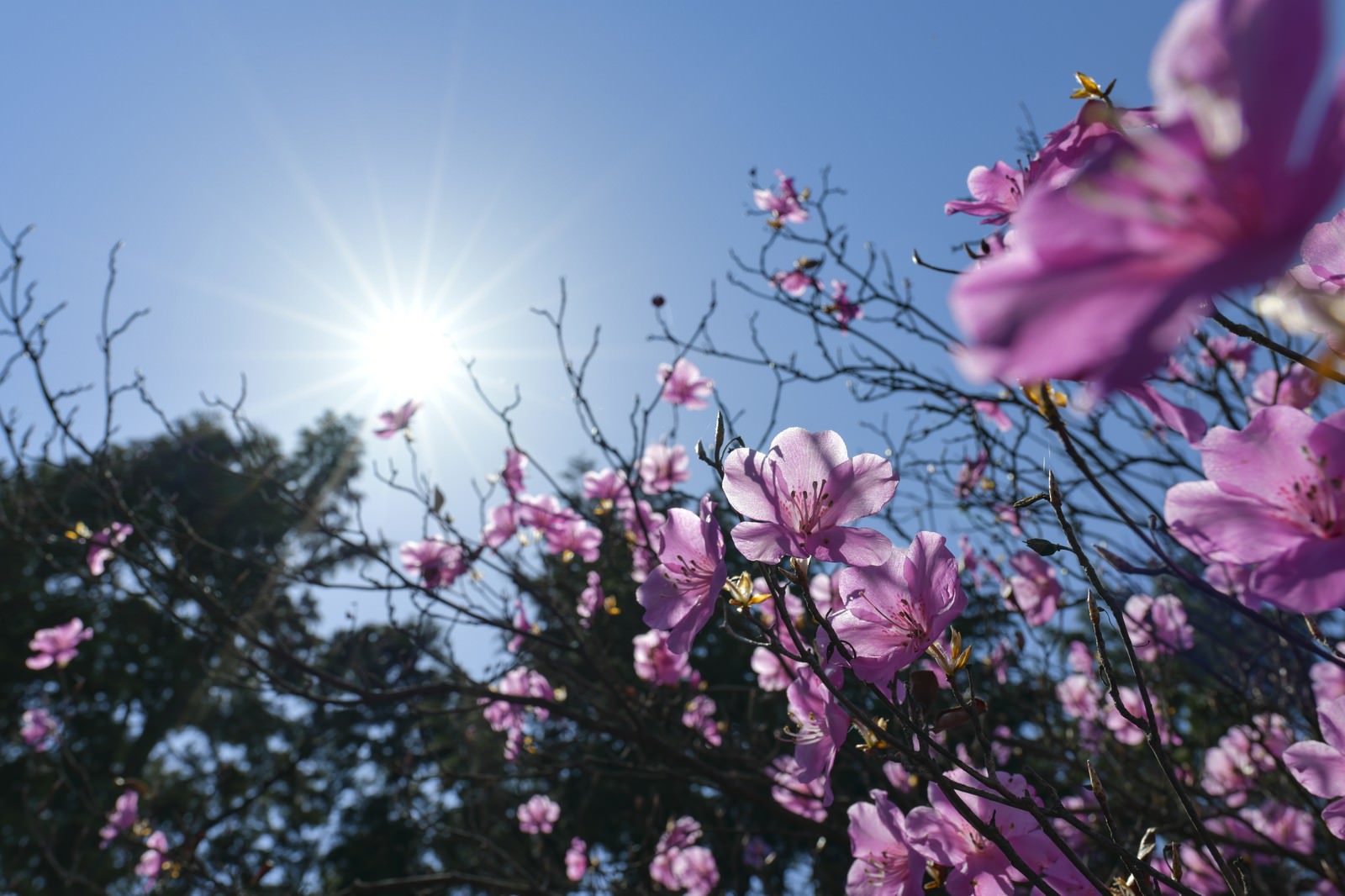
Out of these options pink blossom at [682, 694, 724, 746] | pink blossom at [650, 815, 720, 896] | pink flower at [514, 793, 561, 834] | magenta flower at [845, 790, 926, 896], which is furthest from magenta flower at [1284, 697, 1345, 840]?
pink flower at [514, 793, 561, 834]

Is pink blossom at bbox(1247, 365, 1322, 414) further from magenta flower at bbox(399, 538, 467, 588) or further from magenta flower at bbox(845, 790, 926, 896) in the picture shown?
magenta flower at bbox(399, 538, 467, 588)

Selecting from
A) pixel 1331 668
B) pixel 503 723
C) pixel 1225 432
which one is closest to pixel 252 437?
pixel 503 723

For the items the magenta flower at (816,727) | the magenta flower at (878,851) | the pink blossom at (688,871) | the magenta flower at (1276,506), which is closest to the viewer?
the magenta flower at (1276,506)

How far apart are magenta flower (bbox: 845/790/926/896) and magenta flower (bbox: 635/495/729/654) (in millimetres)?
566

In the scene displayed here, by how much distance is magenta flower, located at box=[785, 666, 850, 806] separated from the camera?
4.27 ft

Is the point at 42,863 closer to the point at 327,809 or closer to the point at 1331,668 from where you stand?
the point at 327,809

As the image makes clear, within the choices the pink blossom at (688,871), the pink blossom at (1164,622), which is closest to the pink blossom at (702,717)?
the pink blossom at (688,871)

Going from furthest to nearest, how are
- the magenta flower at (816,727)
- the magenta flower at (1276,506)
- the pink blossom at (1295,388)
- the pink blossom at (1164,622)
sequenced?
the pink blossom at (1164,622) < the pink blossom at (1295,388) < the magenta flower at (816,727) < the magenta flower at (1276,506)

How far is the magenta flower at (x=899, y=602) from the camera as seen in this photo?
128 cm

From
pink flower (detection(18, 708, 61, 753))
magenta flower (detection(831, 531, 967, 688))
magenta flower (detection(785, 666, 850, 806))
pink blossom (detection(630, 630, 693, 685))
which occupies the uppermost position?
pink flower (detection(18, 708, 61, 753))

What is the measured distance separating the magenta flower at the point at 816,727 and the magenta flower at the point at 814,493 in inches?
8.4

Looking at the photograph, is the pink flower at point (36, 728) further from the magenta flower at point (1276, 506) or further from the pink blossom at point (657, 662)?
the magenta flower at point (1276, 506)

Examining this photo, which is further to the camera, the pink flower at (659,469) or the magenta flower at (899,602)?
the pink flower at (659,469)

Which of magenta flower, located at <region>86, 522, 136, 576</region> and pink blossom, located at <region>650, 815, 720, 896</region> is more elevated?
magenta flower, located at <region>86, 522, 136, 576</region>
